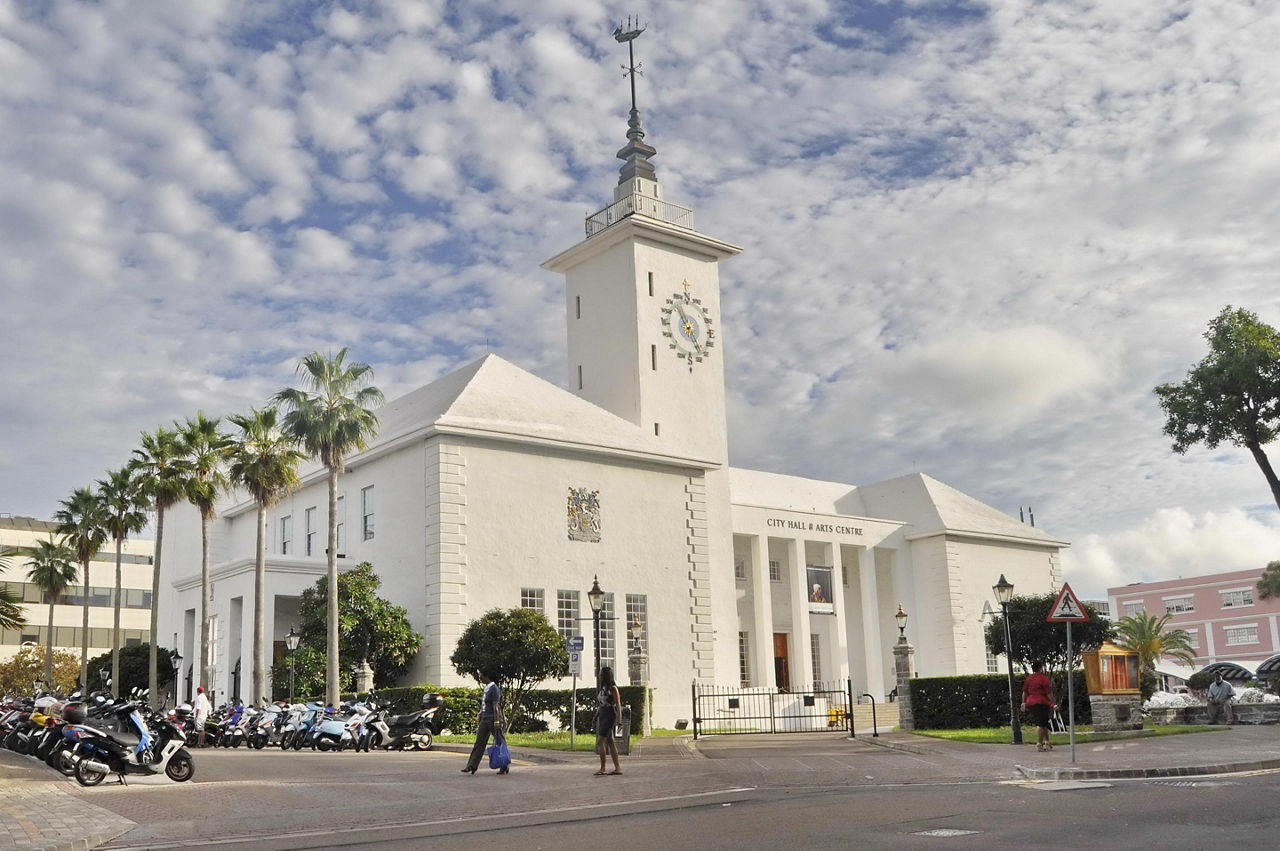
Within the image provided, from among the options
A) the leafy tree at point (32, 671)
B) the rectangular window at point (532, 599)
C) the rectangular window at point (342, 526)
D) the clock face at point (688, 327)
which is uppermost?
the clock face at point (688, 327)

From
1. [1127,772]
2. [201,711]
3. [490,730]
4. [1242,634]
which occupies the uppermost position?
[1242,634]

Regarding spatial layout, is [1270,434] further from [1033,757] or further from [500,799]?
[500,799]

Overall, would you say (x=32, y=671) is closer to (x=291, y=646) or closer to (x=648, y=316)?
(x=291, y=646)

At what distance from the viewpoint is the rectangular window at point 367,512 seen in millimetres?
35500

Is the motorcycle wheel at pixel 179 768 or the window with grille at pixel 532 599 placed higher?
the window with grille at pixel 532 599

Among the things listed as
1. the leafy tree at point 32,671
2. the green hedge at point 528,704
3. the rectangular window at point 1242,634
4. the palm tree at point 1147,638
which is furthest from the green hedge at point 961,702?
the rectangular window at point 1242,634

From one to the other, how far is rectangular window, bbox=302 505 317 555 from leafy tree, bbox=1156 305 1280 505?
26.7 meters

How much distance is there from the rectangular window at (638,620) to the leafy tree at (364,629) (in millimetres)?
6539

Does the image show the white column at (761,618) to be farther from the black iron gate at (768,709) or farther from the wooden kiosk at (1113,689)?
the wooden kiosk at (1113,689)

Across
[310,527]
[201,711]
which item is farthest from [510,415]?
[201,711]

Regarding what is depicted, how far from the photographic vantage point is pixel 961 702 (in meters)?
31.9

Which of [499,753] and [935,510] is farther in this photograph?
[935,510]

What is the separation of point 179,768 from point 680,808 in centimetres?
855

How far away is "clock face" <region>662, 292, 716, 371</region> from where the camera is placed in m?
42.2
